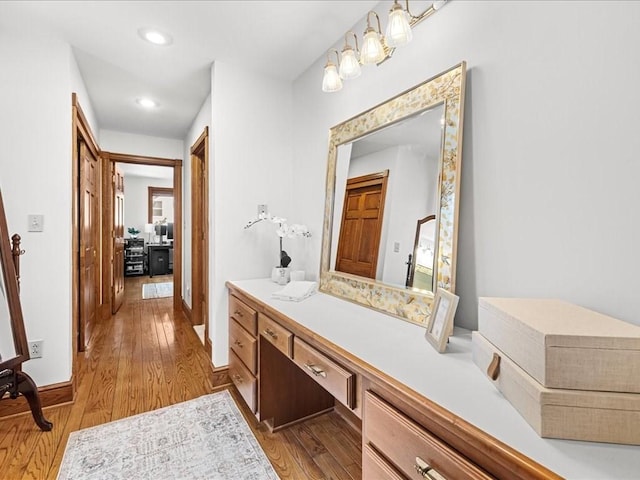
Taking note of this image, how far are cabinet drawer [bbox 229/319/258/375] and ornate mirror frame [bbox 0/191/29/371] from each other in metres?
1.17

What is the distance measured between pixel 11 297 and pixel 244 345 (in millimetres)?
1336

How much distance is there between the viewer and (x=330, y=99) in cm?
223

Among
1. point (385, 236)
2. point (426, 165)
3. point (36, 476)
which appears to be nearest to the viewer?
point (426, 165)

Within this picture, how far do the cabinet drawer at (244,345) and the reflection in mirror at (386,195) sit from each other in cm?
70

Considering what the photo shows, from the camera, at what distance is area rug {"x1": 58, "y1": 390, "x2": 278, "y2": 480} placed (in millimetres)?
1574

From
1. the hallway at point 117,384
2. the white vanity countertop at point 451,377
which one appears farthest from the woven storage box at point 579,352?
the hallway at point 117,384

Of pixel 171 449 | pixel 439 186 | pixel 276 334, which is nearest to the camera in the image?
pixel 439 186

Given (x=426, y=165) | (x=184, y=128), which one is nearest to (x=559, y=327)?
(x=426, y=165)

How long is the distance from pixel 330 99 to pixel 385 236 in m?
1.15

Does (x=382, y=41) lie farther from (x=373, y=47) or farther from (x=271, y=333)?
(x=271, y=333)

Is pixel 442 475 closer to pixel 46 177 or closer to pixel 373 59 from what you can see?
pixel 373 59

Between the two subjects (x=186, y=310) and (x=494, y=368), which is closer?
(x=494, y=368)


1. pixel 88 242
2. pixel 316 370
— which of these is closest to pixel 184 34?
pixel 316 370

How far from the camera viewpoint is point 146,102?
322 centimetres
